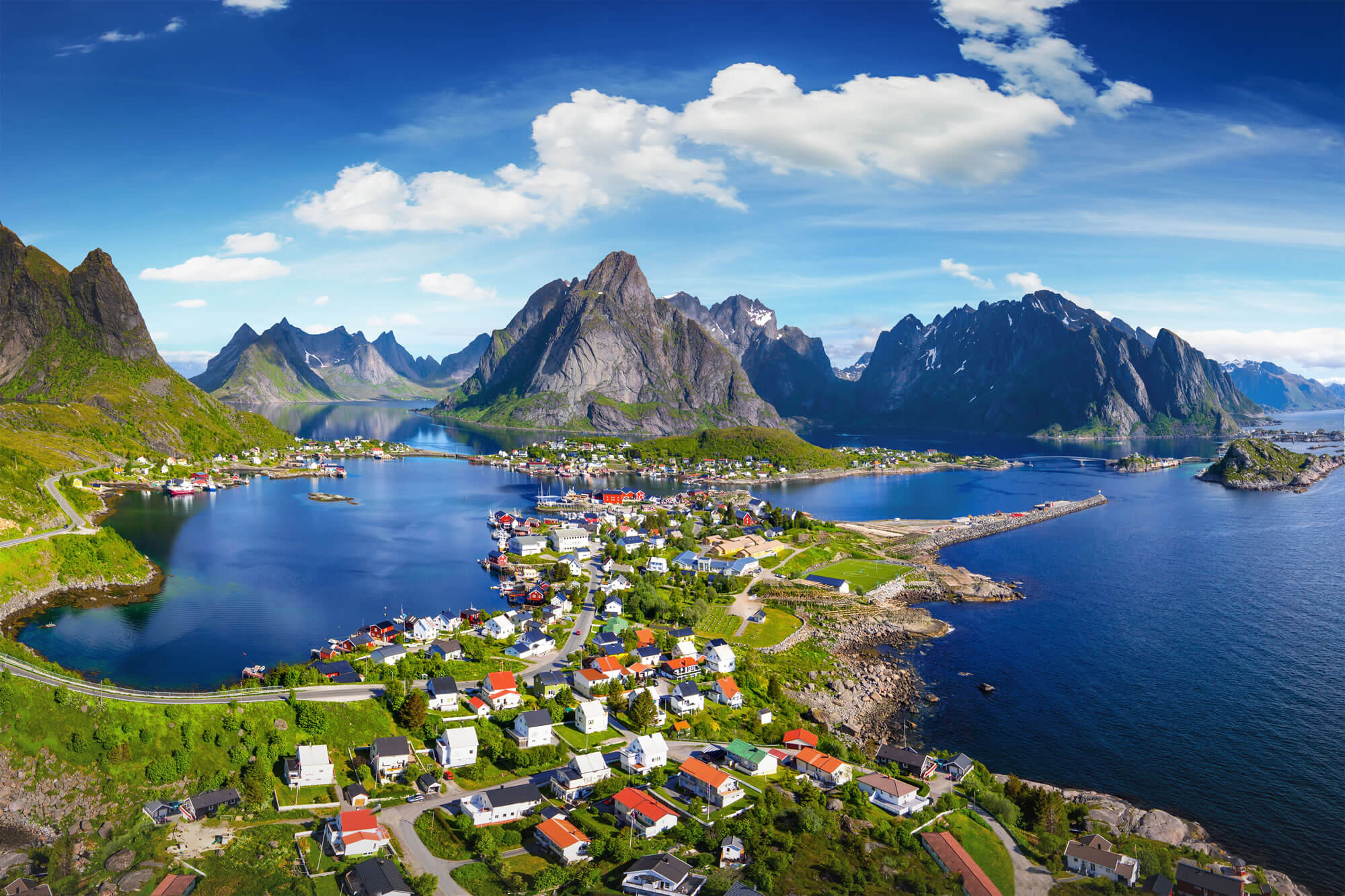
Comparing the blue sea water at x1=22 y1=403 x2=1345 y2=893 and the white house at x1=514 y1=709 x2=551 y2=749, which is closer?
the white house at x1=514 y1=709 x2=551 y2=749

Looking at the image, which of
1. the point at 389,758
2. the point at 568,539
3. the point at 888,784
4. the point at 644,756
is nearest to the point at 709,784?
the point at 644,756

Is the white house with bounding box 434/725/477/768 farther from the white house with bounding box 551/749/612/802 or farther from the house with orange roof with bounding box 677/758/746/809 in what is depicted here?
the house with orange roof with bounding box 677/758/746/809

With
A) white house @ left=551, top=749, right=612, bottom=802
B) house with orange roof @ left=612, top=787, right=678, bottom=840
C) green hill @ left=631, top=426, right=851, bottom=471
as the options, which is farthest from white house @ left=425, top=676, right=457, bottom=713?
green hill @ left=631, top=426, right=851, bottom=471

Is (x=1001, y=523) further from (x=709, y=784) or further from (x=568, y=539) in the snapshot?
(x=709, y=784)

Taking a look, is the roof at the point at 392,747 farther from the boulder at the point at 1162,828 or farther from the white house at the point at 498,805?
the boulder at the point at 1162,828

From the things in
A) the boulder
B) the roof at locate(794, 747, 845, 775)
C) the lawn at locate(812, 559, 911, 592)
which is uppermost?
the lawn at locate(812, 559, 911, 592)

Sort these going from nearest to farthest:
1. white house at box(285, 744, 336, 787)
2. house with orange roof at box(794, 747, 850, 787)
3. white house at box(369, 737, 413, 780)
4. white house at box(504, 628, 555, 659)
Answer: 1. white house at box(285, 744, 336, 787)
2. white house at box(369, 737, 413, 780)
3. house with orange roof at box(794, 747, 850, 787)
4. white house at box(504, 628, 555, 659)

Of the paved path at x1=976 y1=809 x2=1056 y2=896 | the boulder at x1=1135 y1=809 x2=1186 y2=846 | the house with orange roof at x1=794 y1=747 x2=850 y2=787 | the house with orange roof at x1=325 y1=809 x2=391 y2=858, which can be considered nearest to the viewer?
the house with orange roof at x1=325 y1=809 x2=391 y2=858

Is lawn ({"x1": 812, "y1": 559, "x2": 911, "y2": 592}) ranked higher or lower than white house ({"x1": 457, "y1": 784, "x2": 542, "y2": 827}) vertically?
higher
